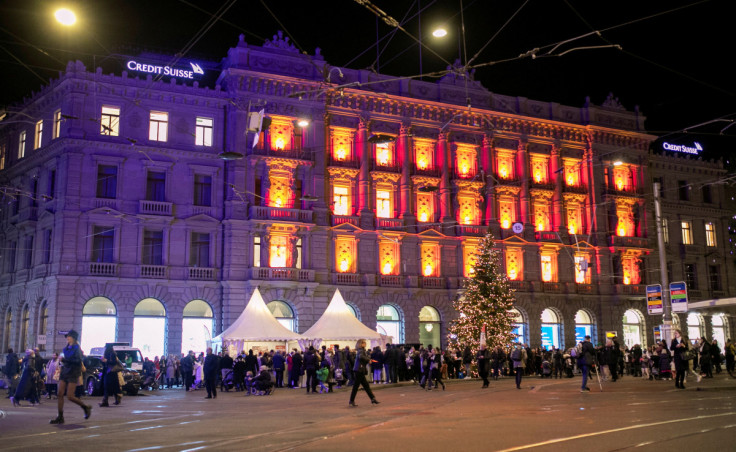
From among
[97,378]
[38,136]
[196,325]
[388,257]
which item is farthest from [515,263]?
[38,136]

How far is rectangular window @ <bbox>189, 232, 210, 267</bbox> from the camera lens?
41.0 meters

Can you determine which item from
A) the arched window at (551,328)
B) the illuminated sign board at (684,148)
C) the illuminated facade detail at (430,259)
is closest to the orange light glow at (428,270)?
the illuminated facade detail at (430,259)

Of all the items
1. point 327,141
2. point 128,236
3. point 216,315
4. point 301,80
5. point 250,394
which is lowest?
point 250,394

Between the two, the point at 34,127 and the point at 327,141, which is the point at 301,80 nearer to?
the point at 327,141

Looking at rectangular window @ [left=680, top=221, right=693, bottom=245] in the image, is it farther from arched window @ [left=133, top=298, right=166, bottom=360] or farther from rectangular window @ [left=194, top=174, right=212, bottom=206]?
arched window @ [left=133, top=298, right=166, bottom=360]

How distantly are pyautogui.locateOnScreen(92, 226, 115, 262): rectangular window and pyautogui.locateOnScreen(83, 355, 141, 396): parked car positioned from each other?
13684 millimetres

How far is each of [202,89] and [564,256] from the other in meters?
27.2

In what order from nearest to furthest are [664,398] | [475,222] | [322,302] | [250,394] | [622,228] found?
1. [664,398]
2. [250,394]
3. [322,302]
4. [475,222]
5. [622,228]

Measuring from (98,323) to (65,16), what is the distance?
87.9 feet

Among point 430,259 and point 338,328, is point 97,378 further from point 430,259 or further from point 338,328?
point 430,259

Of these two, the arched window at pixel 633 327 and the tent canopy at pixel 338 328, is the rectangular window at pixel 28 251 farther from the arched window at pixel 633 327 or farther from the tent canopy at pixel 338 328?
the arched window at pixel 633 327

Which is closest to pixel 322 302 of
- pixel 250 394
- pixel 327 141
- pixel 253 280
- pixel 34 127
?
pixel 253 280

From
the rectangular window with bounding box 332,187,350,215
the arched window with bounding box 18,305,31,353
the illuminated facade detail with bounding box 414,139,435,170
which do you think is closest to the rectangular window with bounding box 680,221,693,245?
the illuminated facade detail with bounding box 414,139,435,170

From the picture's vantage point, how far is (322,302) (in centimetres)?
4250
